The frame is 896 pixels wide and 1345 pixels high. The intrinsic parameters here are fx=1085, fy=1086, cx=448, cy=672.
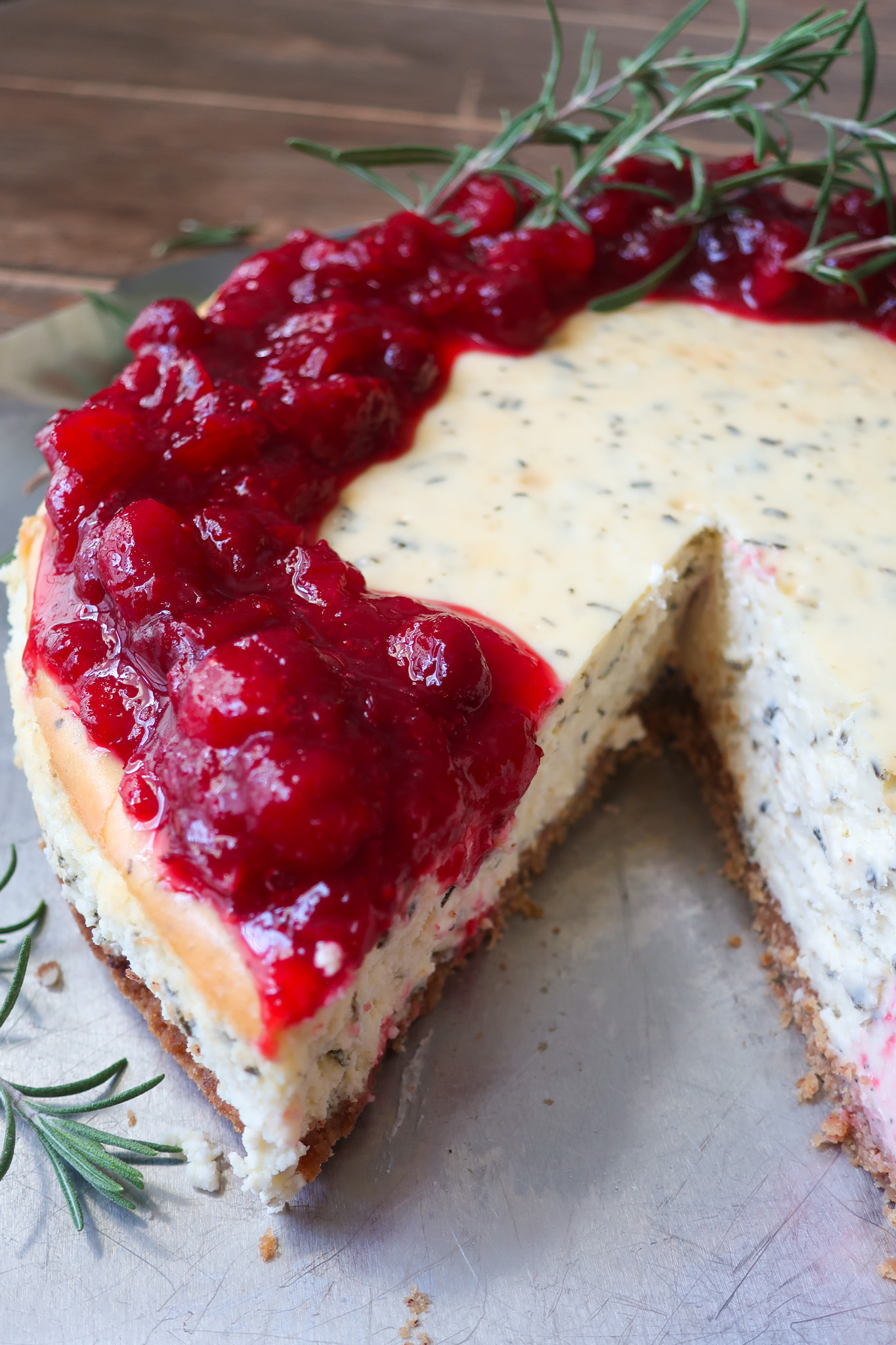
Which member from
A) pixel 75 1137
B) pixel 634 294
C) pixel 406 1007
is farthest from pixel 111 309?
pixel 75 1137

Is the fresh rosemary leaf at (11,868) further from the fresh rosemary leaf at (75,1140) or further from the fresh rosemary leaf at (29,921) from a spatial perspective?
the fresh rosemary leaf at (75,1140)

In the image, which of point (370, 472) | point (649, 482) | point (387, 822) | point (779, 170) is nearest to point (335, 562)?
point (370, 472)

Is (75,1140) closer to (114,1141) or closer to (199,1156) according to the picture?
(114,1141)

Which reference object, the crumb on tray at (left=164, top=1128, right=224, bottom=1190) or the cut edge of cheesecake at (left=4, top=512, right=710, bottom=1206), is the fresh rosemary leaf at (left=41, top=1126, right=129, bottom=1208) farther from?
the cut edge of cheesecake at (left=4, top=512, right=710, bottom=1206)

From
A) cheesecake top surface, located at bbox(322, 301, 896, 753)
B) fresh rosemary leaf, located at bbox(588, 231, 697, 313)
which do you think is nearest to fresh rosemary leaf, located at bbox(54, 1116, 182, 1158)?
cheesecake top surface, located at bbox(322, 301, 896, 753)

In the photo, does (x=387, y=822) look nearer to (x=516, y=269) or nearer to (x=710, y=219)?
(x=516, y=269)

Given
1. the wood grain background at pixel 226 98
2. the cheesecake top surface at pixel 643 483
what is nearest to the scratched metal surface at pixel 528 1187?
the cheesecake top surface at pixel 643 483
